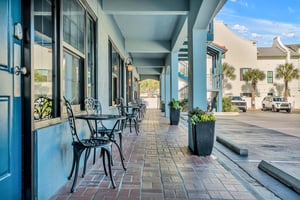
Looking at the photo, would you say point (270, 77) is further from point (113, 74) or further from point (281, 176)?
point (281, 176)

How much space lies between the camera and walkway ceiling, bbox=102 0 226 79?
16.6 ft

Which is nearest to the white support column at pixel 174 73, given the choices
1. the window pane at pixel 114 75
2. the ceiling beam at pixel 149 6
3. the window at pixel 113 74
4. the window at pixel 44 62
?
the window at pixel 113 74

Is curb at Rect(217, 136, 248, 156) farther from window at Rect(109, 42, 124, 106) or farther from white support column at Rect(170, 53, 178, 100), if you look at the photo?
white support column at Rect(170, 53, 178, 100)

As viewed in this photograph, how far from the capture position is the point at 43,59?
2.59m

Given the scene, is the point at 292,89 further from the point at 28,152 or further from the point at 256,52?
the point at 28,152

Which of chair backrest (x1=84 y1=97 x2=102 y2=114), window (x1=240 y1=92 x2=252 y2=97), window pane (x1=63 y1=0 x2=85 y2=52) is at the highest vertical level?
window pane (x1=63 y1=0 x2=85 y2=52)

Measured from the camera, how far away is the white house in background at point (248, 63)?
24297mm

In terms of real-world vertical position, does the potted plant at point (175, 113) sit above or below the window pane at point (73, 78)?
below

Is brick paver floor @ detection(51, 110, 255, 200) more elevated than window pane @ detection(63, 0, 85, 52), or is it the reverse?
window pane @ detection(63, 0, 85, 52)

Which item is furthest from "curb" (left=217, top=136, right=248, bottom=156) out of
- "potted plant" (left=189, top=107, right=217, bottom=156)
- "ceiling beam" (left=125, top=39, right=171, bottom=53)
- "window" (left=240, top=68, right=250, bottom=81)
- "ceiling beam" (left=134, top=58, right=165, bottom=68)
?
"window" (left=240, top=68, right=250, bottom=81)

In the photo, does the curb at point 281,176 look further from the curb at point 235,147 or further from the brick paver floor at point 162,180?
the curb at point 235,147

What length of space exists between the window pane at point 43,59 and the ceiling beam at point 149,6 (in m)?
2.49

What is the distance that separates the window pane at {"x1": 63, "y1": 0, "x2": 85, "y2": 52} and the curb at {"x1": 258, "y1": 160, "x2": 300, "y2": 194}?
9.98 feet

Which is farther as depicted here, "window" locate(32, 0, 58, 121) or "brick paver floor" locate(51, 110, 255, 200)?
"brick paver floor" locate(51, 110, 255, 200)
